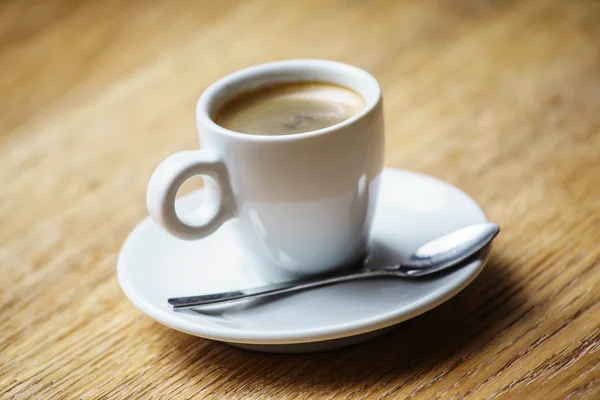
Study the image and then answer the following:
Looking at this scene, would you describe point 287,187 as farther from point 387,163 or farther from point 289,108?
point 387,163

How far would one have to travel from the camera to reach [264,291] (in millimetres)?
700

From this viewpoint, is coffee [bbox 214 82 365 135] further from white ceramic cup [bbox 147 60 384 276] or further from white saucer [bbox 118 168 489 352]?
white saucer [bbox 118 168 489 352]

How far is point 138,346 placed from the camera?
0.72m

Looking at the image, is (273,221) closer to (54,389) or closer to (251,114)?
(251,114)

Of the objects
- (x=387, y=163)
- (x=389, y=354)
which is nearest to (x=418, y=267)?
(x=389, y=354)

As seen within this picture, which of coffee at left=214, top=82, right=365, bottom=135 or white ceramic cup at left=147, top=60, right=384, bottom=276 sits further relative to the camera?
coffee at left=214, top=82, right=365, bottom=135

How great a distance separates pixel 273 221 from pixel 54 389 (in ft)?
0.81

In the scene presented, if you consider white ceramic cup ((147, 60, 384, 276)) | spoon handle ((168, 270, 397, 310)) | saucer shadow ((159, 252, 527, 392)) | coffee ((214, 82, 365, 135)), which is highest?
coffee ((214, 82, 365, 135))

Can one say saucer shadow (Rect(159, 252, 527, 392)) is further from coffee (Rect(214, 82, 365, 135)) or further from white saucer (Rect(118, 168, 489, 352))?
coffee (Rect(214, 82, 365, 135))

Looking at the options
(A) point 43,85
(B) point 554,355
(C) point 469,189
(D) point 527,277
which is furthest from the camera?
(A) point 43,85

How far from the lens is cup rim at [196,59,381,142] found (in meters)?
0.68

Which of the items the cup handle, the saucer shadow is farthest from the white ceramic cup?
the saucer shadow

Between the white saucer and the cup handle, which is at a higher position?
the cup handle

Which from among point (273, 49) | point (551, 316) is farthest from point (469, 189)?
point (273, 49)
